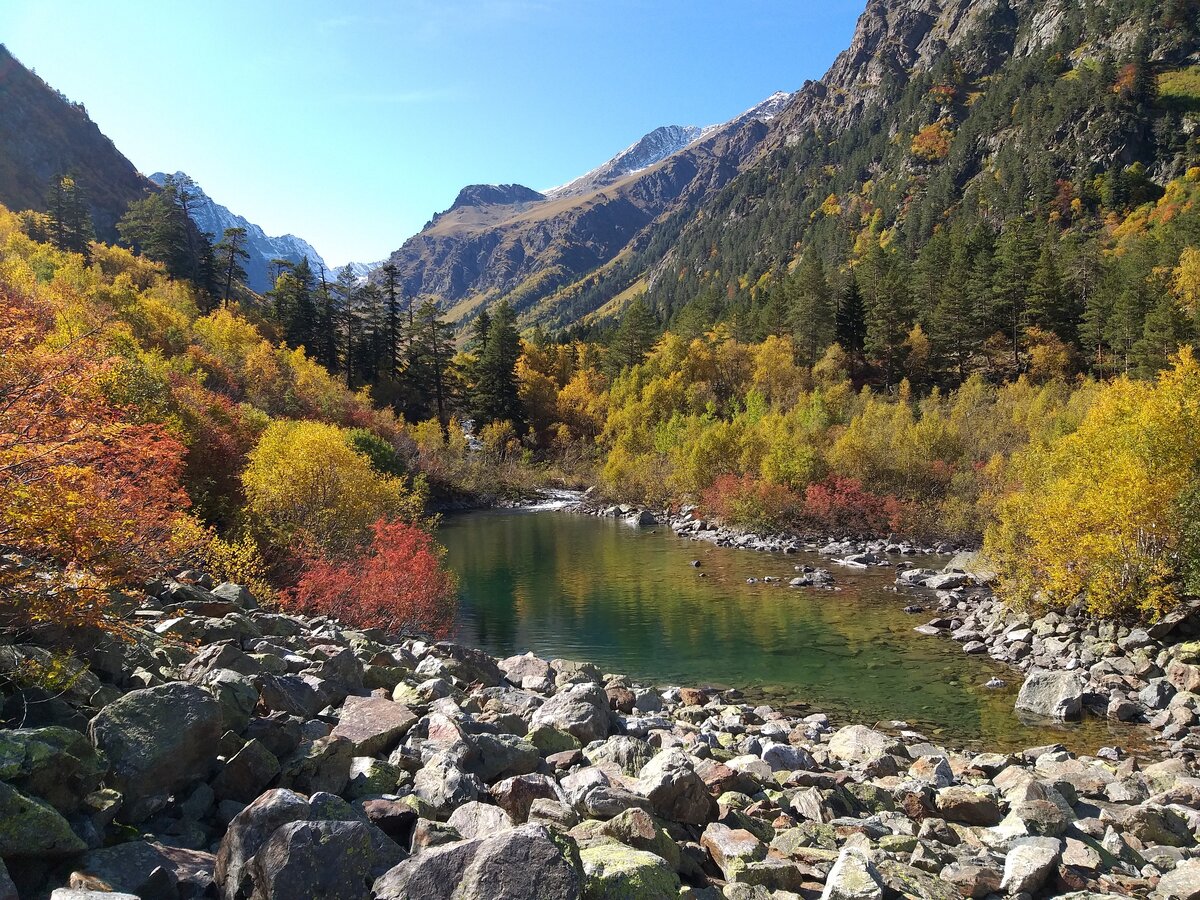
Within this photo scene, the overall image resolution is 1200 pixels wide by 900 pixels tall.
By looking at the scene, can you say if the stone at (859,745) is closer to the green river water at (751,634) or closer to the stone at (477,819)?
the green river water at (751,634)

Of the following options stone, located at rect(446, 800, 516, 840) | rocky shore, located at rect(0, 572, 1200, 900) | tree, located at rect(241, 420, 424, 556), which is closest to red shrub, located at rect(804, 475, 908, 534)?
tree, located at rect(241, 420, 424, 556)

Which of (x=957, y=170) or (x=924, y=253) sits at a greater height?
(x=957, y=170)

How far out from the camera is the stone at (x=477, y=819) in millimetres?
7602

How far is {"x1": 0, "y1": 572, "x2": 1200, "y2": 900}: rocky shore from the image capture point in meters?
6.03

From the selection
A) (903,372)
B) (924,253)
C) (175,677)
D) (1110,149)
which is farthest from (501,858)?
(1110,149)

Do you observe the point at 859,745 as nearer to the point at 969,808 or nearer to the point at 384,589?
the point at 969,808

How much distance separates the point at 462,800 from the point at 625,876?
274 centimetres

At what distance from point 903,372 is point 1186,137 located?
81.0 m

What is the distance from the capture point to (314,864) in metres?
5.87

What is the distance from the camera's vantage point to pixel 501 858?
233 inches

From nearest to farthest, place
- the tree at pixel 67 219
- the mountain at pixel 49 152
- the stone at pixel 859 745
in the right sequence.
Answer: the stone at pixel 859 745 → the tree at pixel 67 219 → the mountain at pixel 49 152

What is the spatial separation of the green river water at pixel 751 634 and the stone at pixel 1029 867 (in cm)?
1054

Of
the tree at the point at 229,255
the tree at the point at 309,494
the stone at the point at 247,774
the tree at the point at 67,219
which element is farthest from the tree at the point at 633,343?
the stone at the point at 247,774

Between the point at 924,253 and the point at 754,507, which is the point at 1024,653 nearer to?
the point at 754,507
